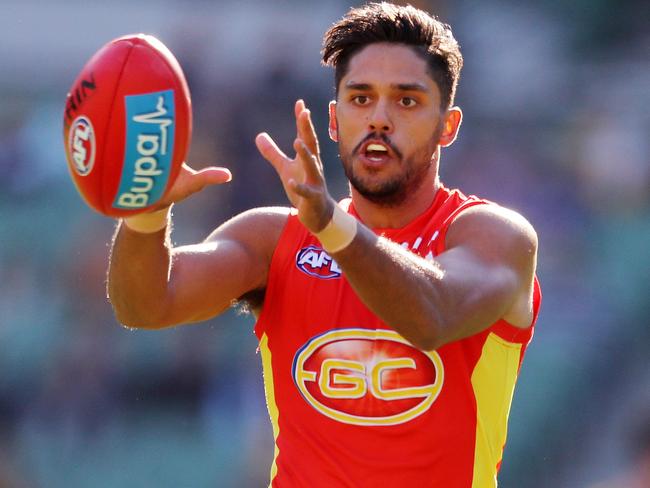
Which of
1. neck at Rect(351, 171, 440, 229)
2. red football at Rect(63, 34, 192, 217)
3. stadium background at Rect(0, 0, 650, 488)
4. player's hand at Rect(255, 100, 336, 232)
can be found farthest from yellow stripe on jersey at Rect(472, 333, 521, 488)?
stadium background at Rect(0, 0, 650, 488)

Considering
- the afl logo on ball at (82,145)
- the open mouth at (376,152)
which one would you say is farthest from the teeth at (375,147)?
the afl logo on ball at (82,145)

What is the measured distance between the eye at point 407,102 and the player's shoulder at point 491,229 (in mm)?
450

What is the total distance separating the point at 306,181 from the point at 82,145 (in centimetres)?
74

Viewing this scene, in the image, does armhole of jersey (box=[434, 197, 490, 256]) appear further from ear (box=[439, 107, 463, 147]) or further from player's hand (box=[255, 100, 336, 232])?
player's hand (box=[255, 100, 336, 232])

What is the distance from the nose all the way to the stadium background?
178 inches

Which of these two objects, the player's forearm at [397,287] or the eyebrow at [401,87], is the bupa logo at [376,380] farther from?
the eyebrow at [401,87]

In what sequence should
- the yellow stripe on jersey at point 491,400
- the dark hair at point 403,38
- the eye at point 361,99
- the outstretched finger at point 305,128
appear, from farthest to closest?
1. the dark hair at point 403,38
2. the eye at point 361,99
3. the yellow stripe on jersey at point 491,400
4. the outstretched finger at point 305,128

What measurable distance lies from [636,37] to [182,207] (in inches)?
164

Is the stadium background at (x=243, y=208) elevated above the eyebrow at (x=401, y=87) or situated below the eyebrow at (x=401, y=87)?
below

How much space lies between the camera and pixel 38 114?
858cm

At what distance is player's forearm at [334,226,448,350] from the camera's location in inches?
113

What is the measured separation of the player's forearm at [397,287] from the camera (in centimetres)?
286

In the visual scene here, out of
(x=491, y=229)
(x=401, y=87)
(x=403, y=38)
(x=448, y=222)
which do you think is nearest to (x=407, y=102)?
(x=401, y=87)

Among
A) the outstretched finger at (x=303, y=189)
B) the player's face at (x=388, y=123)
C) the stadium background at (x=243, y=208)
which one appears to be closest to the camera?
the outstretched finger at (x=303, y=189)
